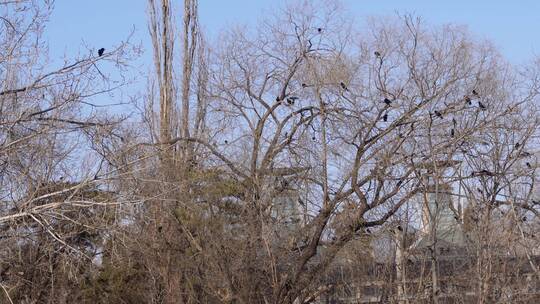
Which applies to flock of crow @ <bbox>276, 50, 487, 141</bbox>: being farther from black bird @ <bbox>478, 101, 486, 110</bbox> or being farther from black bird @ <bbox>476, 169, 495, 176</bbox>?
black bird @ <bbox>476, 169, 495, 176</bbox>

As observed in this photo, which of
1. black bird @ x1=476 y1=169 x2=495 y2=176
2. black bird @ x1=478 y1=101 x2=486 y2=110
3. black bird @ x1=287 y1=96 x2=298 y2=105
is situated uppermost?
black bird @ x1=287 y1=96 x2=298 y2=105

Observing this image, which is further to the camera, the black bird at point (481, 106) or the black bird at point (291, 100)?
the black bird at point (291, 100)

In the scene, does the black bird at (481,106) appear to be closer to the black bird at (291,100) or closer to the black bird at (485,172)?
the black bird at (485,172)

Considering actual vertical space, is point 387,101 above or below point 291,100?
below

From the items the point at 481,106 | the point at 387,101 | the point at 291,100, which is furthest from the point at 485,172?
the point at 291,100

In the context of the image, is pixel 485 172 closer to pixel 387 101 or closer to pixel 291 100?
pixel 387 101

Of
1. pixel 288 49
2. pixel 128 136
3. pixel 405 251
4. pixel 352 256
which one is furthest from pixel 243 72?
pixel 405 251

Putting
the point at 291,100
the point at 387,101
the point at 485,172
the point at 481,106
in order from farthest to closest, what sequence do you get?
the point at 291,100, the point at 387,101, the point at 481,106, the point at 485,172

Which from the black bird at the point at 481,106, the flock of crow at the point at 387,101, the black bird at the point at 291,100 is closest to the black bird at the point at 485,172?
the flock of crow at the point at 387,101

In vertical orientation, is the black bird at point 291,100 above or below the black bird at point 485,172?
above

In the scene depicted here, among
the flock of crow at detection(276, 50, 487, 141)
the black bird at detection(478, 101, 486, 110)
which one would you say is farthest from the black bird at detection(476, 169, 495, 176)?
the black bird at detection(478, 101, 486, 110)

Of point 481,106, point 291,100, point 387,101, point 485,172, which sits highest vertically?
point 291,100

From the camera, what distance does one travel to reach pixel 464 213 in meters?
11.9

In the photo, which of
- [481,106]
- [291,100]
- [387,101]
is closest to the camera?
[481,106]
